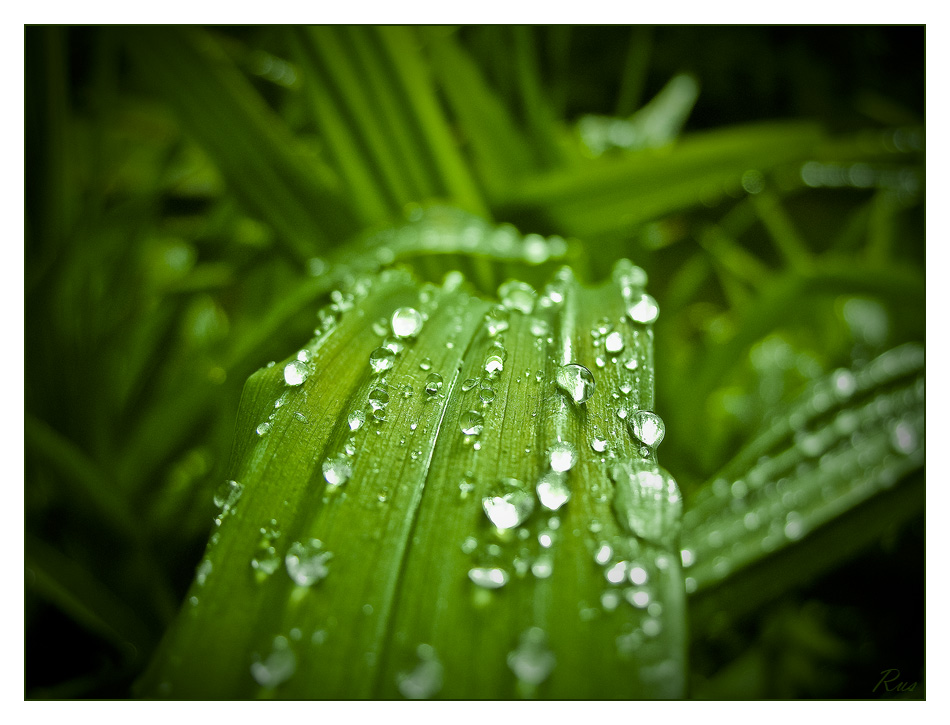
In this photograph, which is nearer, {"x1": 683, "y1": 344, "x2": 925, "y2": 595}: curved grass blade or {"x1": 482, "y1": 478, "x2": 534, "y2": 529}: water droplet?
{"x1": 482, "y1": 478, "x2": 534, "y2": 529}: water droplet

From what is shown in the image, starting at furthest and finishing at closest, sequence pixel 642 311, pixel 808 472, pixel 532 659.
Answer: pixel 808 472
pixel 642 311
pixel 532 659

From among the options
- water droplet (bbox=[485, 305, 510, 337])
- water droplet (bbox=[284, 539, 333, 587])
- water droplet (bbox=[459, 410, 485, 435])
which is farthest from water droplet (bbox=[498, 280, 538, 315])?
water droplet (bbox=[284, 539, 333, 587])

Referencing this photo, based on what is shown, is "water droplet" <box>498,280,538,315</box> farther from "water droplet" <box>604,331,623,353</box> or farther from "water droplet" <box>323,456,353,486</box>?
"water droplet" <box>323,456,353,486</box>

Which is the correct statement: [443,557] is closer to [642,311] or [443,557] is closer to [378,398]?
[378,398]

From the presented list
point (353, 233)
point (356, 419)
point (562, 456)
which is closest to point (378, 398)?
point (356, 419)

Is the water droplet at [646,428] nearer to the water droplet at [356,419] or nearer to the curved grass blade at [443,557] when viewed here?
the curved grass blade at [443,557]

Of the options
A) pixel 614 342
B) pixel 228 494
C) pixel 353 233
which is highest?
pixel 353 233
